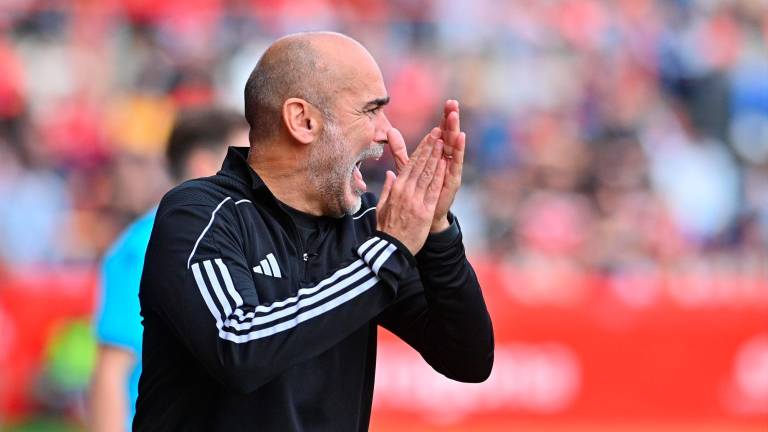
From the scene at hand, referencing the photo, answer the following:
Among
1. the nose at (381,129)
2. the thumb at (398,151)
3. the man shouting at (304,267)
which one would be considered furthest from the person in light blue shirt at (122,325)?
the thumb at (398,151)

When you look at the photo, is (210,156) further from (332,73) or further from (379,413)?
(379,413)

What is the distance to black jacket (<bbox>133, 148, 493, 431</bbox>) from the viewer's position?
2.75 metres

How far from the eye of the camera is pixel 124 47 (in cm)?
1291

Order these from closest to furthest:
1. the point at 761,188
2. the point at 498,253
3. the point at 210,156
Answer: the point at 210,156
the point at 498,253
the point at 761,188

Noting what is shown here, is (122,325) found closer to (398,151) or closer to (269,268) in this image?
(269,268)

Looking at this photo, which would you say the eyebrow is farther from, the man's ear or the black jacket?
the black jacket

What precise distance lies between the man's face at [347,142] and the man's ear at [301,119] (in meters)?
0.03

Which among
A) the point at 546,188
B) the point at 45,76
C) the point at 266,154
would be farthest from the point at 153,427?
the point at 45,76

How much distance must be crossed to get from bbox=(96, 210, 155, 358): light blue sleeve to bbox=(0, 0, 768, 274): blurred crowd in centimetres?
564

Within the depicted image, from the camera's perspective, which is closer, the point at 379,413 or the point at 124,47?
the point at 379,413

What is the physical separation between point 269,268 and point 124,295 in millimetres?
1466

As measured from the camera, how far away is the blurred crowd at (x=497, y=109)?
36.3 feet

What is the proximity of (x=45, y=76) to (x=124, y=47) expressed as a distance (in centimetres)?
80

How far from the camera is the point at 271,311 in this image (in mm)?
2766
